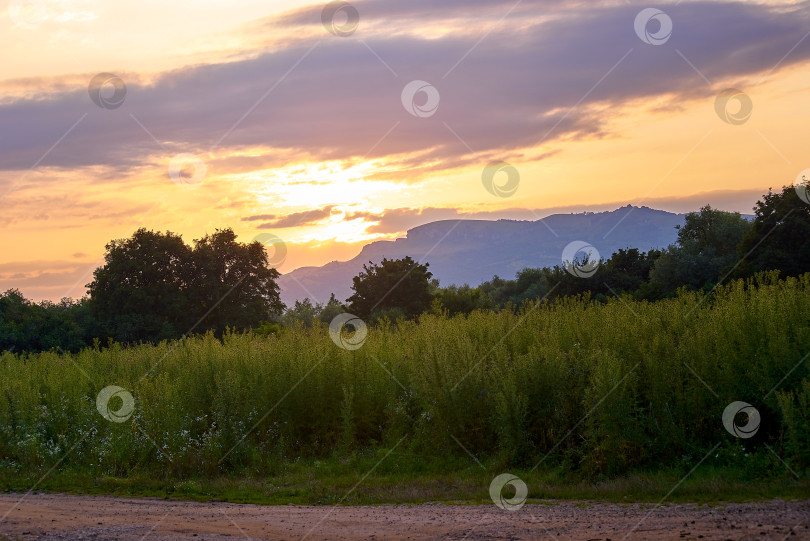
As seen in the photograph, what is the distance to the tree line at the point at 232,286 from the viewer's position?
40594mm

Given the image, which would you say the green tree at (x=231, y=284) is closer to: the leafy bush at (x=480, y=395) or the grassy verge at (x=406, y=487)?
the leafy bush at (x=480, y=395)

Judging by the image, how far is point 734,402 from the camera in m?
11.7

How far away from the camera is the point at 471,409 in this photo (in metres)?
13.6

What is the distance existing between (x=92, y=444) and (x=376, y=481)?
6.84 meters

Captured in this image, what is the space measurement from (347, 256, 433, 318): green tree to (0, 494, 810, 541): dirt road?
114 feet

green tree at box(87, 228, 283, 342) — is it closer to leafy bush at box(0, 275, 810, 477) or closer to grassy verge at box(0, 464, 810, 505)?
leafy bush at box(0, 275, 810, 477)

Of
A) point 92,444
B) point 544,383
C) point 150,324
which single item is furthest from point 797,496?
point 150,324

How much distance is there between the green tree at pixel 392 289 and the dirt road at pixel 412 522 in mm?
34771

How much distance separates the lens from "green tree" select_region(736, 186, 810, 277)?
2941cm

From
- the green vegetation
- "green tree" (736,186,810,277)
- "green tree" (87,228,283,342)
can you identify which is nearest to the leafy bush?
the green vegetation

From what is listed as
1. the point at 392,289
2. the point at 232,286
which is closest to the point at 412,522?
the point at 392,289

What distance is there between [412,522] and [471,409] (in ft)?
15.5

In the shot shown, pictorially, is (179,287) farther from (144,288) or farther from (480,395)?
(480,395)

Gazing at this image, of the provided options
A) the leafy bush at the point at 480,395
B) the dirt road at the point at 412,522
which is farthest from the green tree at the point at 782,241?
the dirt road at the point at 412,522
